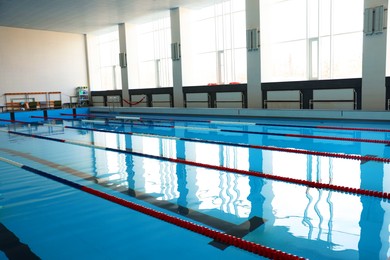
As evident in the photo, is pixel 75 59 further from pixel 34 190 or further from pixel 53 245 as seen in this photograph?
pixel 53 245

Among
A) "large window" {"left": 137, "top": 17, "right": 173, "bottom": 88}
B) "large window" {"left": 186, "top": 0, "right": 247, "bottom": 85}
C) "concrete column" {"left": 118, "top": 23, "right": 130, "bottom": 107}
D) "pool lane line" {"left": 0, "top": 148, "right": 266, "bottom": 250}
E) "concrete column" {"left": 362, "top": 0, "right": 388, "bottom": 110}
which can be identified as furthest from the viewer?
"concrete column" {"left": 118, "top": 23, "right": 130, "bottom": 107}

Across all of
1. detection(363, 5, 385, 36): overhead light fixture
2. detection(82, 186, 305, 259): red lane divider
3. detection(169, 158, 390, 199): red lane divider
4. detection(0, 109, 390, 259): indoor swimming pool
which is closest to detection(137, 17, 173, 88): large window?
detection(363, 5, 385, 36): overhead light fixture

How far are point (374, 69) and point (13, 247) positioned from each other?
394 inches

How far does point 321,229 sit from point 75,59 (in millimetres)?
20573

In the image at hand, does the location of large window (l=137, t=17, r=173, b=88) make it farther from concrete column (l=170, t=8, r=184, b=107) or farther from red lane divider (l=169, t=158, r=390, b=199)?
red lane divider (l=169, t=158, r=390, b=199)

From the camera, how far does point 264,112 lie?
436 inches

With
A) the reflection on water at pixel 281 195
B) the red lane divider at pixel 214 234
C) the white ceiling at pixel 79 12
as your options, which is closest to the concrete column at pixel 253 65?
→ the white ceiling at pixel 79 12

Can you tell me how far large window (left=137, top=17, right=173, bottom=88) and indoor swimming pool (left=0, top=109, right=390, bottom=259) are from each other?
11806mm

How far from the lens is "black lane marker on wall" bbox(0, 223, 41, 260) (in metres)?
2.26

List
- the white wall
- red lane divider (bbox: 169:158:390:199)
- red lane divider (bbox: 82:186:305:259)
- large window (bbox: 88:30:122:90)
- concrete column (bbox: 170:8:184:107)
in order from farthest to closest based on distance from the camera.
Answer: large window (bbox: 88:30:122:90) < the white wall < concrete column (bbox: 170:8:184:107) < red lane divider (bbox: 169:158:390:199) < red lane divider (bbox: 82:186:305:259)

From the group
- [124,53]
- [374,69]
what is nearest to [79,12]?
[124,53]

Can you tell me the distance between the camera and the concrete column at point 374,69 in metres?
9.24

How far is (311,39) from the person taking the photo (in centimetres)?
1176

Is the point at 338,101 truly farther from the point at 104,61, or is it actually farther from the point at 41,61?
the point at 41,61
